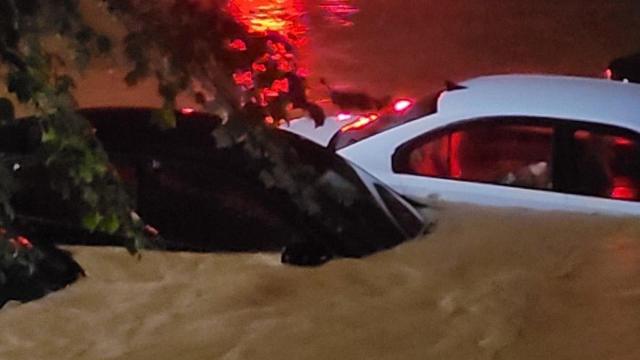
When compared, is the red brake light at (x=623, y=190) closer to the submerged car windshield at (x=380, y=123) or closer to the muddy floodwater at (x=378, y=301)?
the submerged car windshield at (x=380, y=123)

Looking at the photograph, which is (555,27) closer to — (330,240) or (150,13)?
(330,240)

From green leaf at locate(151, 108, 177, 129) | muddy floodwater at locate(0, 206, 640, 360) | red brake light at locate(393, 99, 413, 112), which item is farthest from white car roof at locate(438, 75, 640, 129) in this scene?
green leaf at locate(151, 108, 177, 129)

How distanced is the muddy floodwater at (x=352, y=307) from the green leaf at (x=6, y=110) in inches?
39.6

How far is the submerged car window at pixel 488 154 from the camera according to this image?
550 cm

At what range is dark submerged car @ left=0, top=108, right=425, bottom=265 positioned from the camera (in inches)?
151

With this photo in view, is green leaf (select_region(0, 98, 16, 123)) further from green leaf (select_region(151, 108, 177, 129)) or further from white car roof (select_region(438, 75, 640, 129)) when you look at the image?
white car roof (select_region(438, 75, 640, 129))

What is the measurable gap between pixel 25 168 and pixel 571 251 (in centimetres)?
188

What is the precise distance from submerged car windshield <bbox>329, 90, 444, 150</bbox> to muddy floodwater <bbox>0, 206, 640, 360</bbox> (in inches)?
75.8

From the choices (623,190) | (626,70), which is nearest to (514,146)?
(623,190)

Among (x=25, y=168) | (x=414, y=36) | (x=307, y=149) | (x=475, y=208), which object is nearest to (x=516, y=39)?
(x=414, y=36)

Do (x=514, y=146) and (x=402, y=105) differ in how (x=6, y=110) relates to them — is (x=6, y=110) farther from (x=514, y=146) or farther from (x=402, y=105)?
(x=402, y=105)

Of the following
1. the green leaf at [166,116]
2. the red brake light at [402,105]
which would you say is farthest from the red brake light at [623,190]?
the green leaf at [166,116]

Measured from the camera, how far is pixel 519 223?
13.6 feet

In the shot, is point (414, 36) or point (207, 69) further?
point (414, 36)
